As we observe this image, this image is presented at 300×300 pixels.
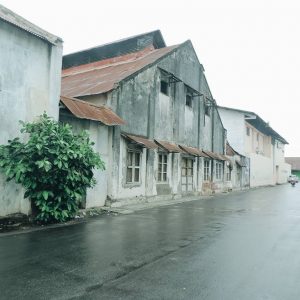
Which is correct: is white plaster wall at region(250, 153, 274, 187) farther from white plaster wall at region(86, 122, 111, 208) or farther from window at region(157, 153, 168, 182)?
white plaster wall at region(86, 122, 111, 208)

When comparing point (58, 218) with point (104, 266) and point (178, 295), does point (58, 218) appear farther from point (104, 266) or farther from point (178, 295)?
point (178, 295)

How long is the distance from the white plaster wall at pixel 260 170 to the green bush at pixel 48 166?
1088 inches

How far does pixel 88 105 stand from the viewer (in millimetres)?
12305

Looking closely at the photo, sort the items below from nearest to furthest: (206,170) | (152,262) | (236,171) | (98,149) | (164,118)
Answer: (152,262) < (98,149) < (164,118) < (206,170) < (236,171)

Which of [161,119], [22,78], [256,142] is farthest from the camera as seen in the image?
[256,142]

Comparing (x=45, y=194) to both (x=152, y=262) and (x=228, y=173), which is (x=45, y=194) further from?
(x=228, y=173)

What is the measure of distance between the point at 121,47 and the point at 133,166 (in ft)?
37.1

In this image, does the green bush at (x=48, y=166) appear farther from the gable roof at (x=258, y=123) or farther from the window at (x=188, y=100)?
the gable roof at (x=258, y=123)

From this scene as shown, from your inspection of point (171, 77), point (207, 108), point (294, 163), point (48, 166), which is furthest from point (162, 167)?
point (294, 163)

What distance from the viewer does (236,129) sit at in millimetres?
32375

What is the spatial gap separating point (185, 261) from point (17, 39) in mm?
7647

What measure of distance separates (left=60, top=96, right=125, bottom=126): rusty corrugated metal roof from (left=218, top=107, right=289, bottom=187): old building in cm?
2128

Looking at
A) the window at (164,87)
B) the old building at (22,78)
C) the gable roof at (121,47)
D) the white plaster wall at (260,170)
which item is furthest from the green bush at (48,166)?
the white plaster wall at (260,170)

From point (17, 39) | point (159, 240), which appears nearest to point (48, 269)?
point (159, 240)
